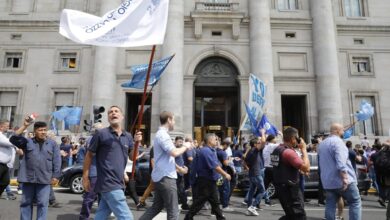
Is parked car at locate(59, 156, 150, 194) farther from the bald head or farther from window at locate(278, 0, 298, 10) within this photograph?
window at locate(278, 0, 298, 10)

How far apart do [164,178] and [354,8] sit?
84.8ft

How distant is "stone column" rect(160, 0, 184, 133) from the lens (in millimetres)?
21234

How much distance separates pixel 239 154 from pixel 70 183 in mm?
6494

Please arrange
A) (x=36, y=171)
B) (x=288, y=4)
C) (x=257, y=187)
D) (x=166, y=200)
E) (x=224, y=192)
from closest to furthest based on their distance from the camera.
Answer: (x=166, y=200) → (x=36, y=171) → (x=257, y=187) → (x=224, y=192) → (x=288, y=4)

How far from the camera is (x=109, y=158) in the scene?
4.16 meters

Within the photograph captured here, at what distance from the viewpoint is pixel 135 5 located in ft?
19.0

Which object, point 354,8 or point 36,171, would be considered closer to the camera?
point 36,171

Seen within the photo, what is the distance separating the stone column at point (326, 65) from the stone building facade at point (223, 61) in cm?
7

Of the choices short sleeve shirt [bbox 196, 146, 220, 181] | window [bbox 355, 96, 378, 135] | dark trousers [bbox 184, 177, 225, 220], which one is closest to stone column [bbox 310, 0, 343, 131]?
window [bbox 355, 96, 378, 135]

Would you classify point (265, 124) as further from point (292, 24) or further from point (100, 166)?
point (292, 24)

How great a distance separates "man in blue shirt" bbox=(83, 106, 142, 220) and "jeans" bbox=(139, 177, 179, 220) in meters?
0.66

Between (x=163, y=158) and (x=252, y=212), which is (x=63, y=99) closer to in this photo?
(x=252, y=212)

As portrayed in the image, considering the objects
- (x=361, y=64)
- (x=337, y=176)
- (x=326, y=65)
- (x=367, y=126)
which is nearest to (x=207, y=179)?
(x=337, y=176)

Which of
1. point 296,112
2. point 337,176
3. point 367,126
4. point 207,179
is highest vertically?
point 296,112
